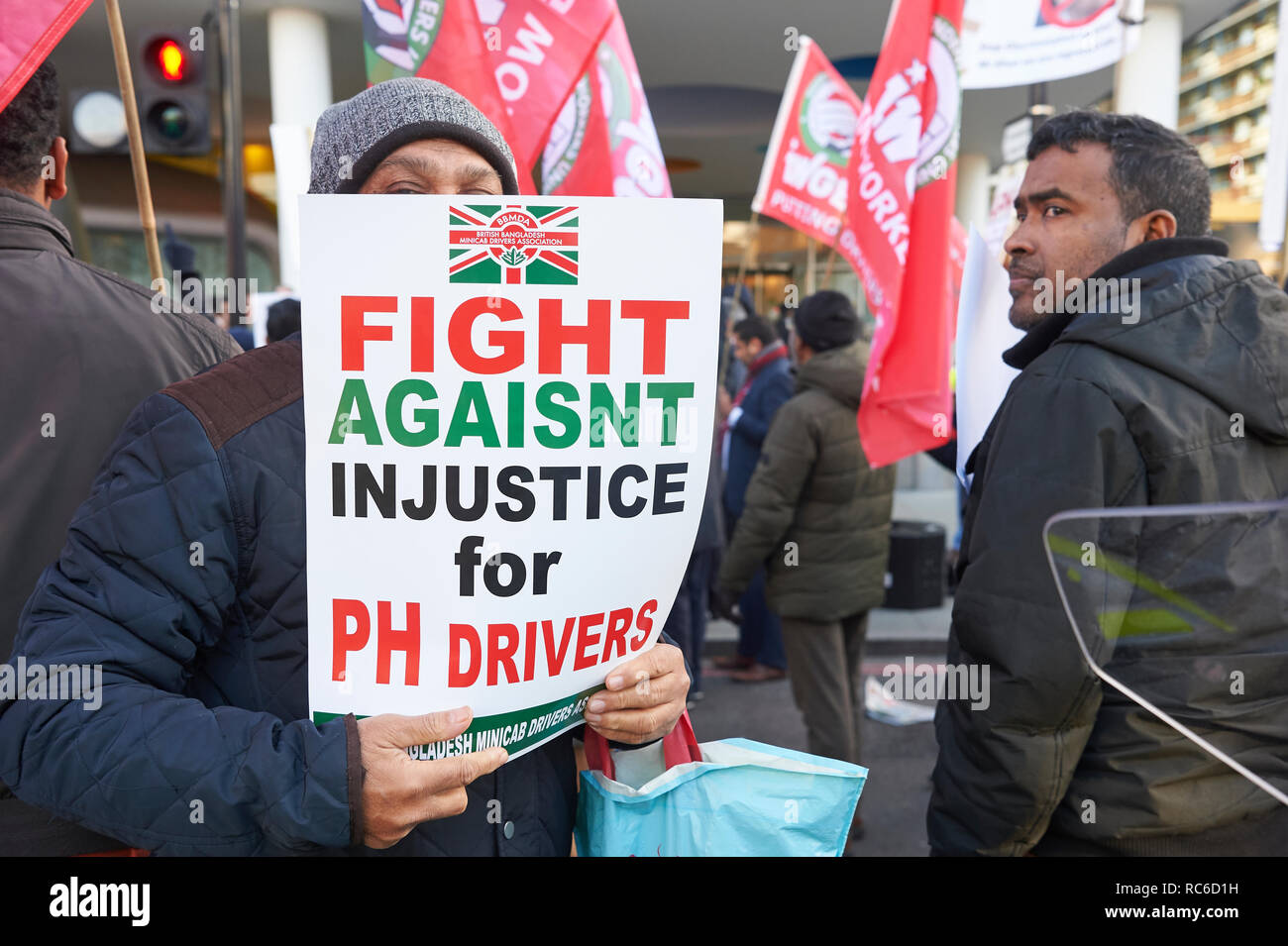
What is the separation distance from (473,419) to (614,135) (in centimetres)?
296

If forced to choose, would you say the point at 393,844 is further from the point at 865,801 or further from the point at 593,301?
the point at 865,801

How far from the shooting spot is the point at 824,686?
13.9ft

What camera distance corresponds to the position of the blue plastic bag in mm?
1361

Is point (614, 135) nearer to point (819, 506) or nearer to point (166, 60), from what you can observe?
point (819, 506)

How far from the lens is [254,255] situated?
57.2 feet

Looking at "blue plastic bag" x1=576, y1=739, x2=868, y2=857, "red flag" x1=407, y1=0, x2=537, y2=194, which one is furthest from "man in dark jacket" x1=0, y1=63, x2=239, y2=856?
"red flag" x1=407, y1=0, x2=537, y2=194

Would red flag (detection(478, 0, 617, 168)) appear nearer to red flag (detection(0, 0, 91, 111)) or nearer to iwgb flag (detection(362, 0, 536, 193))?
iwgb flag (detection(362, 0, 536, 193))

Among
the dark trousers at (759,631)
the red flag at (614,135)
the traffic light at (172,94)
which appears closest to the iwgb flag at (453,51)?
the red flag at (614,135)

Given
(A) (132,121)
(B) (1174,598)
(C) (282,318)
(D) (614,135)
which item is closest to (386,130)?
(A) (132,121)

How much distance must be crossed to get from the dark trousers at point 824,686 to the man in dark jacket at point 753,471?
1763mm

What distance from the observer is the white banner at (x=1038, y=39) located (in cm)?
416

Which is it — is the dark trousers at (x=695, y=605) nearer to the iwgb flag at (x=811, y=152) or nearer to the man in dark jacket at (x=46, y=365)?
the iwgb flag at (x=811, y=152)

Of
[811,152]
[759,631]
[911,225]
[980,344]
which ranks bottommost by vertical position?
[759,631]
